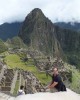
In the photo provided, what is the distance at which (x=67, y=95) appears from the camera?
12.6 meters

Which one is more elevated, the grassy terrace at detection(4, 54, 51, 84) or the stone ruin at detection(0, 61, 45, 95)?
the stone ruin at detection(0, 61, 45, 95)

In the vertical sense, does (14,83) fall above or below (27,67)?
above

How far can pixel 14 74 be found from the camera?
57.1 metres

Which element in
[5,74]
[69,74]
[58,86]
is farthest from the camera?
[69,74]

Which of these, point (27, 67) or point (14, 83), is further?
point (27, 67)

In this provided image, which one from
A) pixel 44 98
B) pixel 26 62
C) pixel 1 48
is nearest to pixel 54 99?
pixel 44 98

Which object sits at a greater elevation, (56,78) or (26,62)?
(56,78)

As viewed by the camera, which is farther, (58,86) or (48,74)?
(48,74)

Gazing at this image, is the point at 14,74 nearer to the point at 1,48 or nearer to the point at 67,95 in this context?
the point at 67,95

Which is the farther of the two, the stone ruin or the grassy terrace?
the grassy terrace

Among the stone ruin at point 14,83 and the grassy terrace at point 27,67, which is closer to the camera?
the stone ruin at point 14,83

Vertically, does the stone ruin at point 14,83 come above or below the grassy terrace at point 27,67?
above

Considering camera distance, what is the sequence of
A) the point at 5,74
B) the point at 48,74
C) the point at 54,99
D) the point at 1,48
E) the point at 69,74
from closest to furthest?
the point at 54,99 → the point at 5,74 → the point at 48,74 → the point at 69,74 → the point at 1,48

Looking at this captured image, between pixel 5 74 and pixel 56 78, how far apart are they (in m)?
39.8
